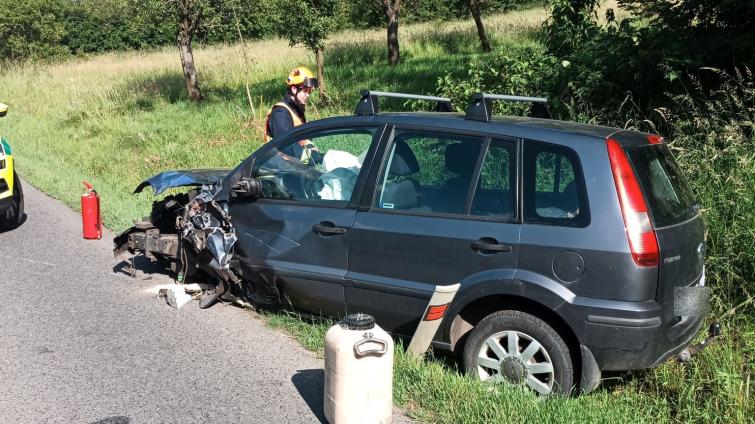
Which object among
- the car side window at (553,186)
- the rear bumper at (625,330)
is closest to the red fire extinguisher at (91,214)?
the car side window at (553,186)

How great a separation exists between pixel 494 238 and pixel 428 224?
0.50 meters

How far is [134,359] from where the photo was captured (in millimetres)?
5219

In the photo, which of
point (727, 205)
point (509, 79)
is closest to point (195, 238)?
point (727, 205)

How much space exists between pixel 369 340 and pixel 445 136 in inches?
63.9

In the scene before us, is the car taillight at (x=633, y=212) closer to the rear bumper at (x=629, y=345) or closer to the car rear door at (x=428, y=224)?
the rear bumper at (x=629, y=345)

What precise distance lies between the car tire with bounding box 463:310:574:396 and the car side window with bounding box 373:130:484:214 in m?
0.79

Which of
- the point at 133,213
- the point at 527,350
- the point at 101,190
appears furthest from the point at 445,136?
the point at 101,190

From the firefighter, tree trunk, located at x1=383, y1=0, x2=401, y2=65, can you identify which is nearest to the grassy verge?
the firefighter

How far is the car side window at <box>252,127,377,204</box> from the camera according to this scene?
5.42m

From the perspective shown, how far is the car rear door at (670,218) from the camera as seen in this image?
4.11m

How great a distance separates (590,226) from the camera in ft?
13.6

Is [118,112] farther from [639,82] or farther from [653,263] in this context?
[653,263]

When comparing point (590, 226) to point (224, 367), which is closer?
point (590, 226)

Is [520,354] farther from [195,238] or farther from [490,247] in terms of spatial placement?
[195,238]
